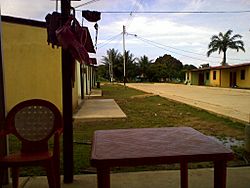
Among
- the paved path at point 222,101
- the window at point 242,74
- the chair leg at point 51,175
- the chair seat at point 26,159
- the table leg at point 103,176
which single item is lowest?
the paved path at point 222,101

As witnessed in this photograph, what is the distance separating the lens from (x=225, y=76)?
1801 inches

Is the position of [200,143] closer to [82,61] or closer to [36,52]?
[82,61]

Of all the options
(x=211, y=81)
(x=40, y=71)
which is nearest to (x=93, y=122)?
(x=40, y=71)

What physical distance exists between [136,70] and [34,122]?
215ft

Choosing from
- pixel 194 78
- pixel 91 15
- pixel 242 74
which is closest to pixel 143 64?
pixel 194 78

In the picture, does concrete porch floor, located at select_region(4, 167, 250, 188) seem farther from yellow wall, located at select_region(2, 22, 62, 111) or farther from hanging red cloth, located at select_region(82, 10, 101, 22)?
yellow wall, located at select_region(2, 22, 62, 111)

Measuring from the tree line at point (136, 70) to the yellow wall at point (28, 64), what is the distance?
52.9 meters

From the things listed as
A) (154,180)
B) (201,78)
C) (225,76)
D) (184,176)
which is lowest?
(154,180)

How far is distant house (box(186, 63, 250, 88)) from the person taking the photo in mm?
39500

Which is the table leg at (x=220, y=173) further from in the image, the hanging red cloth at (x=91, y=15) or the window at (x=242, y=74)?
the window at (x=242, y=74)

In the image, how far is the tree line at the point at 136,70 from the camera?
67.4 m

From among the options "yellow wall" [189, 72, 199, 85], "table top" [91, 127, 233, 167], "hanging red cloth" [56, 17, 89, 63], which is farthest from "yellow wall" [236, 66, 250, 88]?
"table top" [91, 127, 233, 167]

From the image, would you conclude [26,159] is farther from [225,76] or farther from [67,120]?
[225,76]

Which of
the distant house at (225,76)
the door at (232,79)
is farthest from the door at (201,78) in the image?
the door at (232,79)
